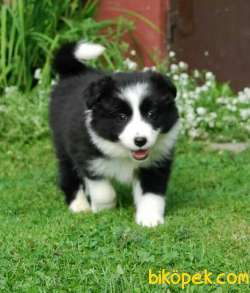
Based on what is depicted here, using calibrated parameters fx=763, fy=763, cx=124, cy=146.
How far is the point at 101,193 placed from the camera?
16.6ft

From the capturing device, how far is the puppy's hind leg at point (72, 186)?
5492 mm

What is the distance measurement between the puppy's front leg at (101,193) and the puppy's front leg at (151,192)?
17 centimetres

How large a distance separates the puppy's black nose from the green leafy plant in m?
3.95

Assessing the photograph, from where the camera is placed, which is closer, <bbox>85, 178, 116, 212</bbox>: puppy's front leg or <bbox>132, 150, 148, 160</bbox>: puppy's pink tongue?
<bbox>132, 150, 148, 160</bbox>: puppy's pink tongue

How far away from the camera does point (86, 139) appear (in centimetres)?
493

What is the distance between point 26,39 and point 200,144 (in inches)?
100

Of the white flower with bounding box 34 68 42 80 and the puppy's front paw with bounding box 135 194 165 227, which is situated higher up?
the puppy's front paw with bounding box 135 194 165 227

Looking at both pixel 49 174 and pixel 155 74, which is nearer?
pixel 155 74

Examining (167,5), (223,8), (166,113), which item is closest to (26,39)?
(167,5)

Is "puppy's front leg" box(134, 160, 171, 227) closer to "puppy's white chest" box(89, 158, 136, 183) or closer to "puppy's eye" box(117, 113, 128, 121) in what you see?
"puppy's white chest" box(89, 158, 136, 183)

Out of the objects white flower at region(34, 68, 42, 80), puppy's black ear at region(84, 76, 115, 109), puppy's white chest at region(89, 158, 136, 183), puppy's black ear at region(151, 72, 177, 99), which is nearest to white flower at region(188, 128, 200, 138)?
white flower at region(34, 68, 42, 80)

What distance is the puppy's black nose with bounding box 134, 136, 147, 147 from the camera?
446cm

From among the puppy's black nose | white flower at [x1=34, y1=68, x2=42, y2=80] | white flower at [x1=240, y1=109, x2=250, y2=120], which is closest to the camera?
the puppy's black nose

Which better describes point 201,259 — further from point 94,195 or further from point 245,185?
point 245,185
